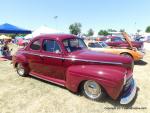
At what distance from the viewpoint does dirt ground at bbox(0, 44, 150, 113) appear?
180 inches

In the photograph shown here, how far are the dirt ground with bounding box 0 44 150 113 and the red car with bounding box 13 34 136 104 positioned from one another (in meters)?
0.26

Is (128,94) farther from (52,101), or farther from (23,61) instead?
(23,61)

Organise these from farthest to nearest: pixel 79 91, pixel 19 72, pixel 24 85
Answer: pixel 19 72
pixel 24 85
pixel 79 91

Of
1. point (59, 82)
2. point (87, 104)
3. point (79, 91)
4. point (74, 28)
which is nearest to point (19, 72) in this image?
point (59, 82)

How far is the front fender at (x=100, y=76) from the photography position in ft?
14.8

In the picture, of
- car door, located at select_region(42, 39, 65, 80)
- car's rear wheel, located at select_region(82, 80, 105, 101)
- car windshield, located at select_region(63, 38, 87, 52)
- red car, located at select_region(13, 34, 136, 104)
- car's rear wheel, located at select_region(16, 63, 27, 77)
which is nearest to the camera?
red car, located at select_region(13, 34, 136, 104)

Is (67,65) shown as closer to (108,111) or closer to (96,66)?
(96,66)

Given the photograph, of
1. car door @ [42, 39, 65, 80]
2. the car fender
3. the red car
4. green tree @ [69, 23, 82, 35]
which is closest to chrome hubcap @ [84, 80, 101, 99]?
the red car

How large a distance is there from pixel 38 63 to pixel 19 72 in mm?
1572

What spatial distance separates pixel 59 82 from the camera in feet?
19.1

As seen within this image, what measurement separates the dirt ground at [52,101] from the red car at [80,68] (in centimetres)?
26

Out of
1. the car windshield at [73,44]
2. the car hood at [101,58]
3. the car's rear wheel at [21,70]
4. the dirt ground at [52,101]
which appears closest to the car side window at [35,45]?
the car's rear wheel at [21,70]

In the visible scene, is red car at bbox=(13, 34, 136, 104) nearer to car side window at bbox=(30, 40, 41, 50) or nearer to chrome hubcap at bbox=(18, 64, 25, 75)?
car side window at bbox=(30, 40, 41, 50)

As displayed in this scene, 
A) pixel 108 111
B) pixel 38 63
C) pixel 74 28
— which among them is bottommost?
pixel 108 111
